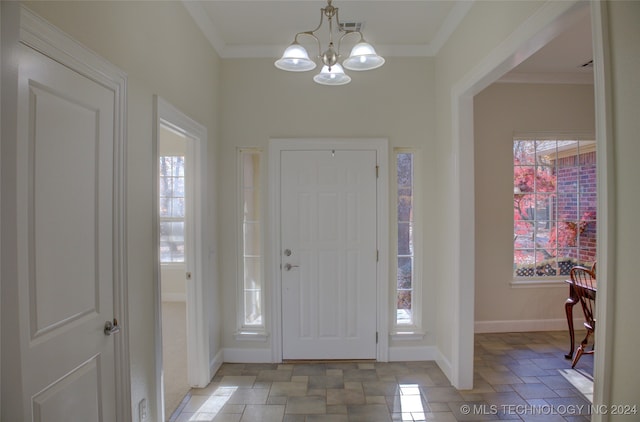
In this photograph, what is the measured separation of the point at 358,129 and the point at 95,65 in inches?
87.7

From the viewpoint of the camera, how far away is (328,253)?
3205 millimetres

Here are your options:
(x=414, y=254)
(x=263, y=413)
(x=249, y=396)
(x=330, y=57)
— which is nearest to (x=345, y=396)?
(x=263, y=413)

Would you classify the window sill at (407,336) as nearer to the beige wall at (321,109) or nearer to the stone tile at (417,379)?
the beige wall at (321,109)

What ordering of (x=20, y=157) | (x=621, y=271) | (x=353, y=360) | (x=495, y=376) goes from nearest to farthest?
(x=20, y=157), (x=621, y=271), (x=495, y=376), (x=353, y=360)

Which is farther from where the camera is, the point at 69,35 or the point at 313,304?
the point at 313,304

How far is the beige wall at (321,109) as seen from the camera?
126 inches

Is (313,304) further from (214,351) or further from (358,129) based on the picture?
(358,129)

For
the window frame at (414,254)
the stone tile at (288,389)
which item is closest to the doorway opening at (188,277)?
the stone tile at (288,389)

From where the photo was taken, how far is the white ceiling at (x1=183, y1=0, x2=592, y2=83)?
2.53 meters

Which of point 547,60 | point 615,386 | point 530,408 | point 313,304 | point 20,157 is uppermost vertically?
point 547,60

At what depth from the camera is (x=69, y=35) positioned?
131cm

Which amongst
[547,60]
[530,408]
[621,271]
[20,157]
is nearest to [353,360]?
[530,408]

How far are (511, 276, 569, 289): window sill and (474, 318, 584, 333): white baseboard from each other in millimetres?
407

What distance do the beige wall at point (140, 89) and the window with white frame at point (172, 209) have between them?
3528mm
